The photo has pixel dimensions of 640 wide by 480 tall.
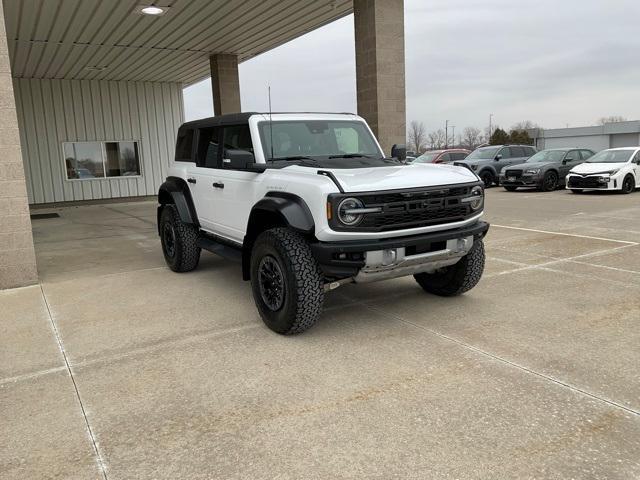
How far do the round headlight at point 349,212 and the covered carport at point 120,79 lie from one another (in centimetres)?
420

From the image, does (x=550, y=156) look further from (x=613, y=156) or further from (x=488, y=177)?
(x=488, y=177)

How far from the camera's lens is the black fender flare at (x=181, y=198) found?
657 centimetres

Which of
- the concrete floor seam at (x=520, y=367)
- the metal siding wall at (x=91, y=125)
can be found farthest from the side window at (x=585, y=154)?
the concrete floor seam at (x=520, y=367)

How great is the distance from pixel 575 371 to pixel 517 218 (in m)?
8.23

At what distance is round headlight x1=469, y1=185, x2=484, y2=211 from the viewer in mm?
4654

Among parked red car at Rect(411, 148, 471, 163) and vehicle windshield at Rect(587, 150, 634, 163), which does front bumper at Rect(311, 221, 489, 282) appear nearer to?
vehicle windshield at Rect(587, 150, 634, 163)

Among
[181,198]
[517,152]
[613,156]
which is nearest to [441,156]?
[517,152]

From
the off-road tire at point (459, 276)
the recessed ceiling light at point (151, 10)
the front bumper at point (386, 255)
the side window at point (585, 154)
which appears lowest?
the off-road tire at point (459, 276)

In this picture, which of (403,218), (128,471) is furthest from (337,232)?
(128,471)

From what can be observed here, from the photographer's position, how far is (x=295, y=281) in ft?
13.5

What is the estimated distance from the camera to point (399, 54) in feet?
32.0

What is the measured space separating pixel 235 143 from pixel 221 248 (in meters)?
1.19

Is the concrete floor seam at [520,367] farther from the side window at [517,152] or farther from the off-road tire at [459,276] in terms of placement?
the side window at [517,152]

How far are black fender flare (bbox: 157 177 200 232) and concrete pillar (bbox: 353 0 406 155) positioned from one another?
14.3 ft
